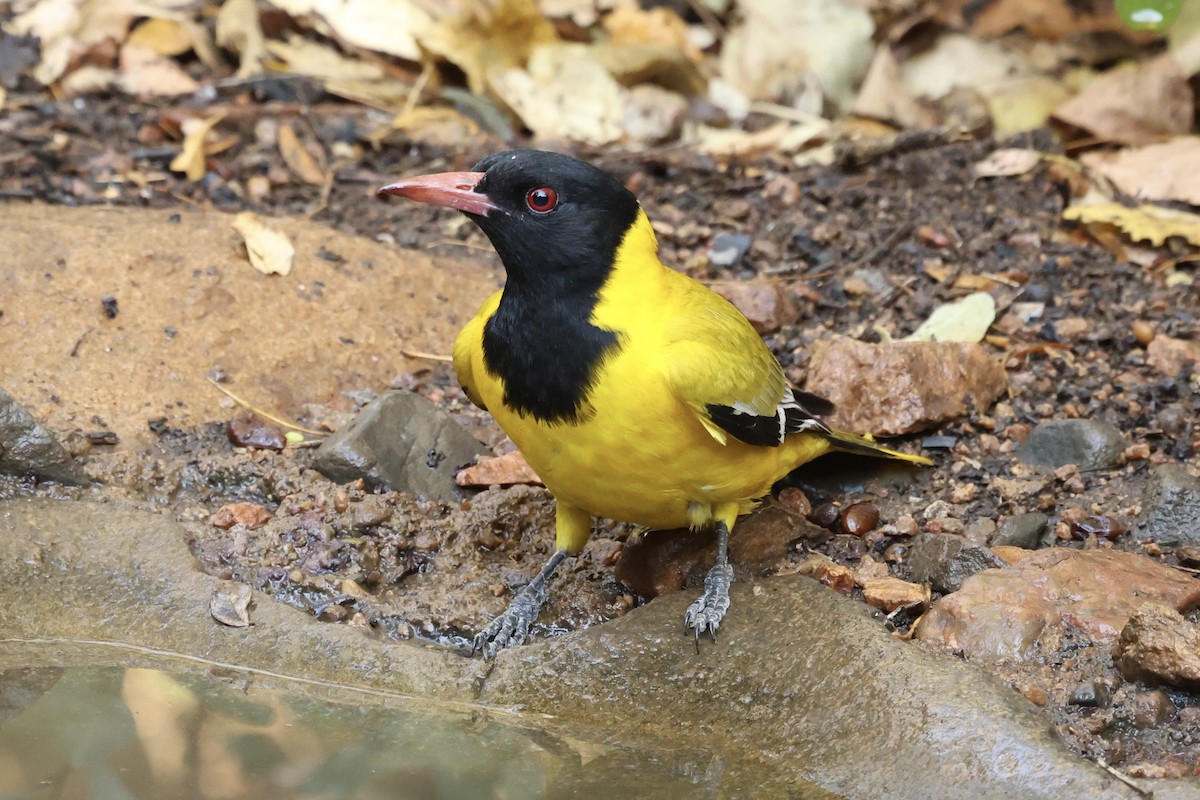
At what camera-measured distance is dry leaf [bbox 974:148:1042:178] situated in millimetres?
6688

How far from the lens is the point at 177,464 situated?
191 inches

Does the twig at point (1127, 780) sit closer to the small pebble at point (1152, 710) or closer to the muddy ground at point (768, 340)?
the muddy ground at point (768, 340)

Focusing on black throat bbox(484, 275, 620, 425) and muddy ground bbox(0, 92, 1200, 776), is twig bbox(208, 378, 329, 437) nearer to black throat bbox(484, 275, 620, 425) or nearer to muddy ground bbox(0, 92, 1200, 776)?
muddy ground bbox(0, 92, 1200, 776)

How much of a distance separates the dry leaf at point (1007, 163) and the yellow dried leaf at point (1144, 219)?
0.41 m

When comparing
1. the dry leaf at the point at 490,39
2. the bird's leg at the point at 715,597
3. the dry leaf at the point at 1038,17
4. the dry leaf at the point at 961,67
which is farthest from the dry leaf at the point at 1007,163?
the bird's leg at the point at 715,597

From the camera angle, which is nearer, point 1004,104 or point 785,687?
point 785,687

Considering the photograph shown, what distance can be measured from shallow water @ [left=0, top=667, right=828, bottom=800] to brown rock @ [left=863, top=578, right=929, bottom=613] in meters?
0.84

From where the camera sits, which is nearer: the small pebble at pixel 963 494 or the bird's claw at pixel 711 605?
the bird's claw at pixel 711 605

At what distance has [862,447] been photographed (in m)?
4.76

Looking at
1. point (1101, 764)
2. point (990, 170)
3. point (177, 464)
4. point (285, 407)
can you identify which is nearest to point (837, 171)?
point (990, 170)

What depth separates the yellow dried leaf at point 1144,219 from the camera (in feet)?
19.8

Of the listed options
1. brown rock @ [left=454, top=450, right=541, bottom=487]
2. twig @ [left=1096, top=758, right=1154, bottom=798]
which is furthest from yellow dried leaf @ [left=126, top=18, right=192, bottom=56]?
twig @ [left=1096, top=758, right=1154, bottom=798]

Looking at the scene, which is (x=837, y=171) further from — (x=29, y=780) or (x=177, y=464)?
(x=29, y=780)

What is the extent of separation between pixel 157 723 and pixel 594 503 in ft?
4.66
